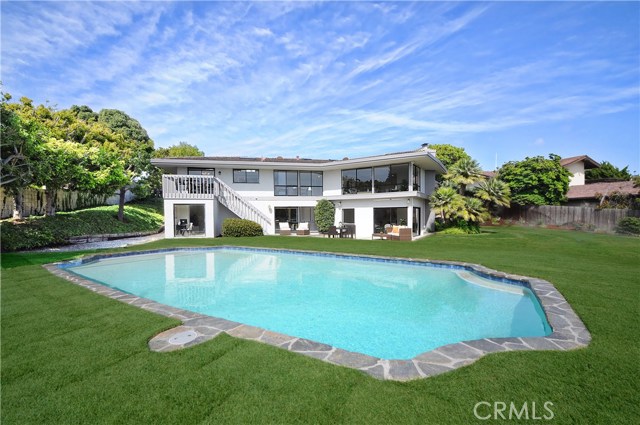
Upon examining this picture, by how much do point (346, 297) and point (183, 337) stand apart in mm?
Answer: 4393

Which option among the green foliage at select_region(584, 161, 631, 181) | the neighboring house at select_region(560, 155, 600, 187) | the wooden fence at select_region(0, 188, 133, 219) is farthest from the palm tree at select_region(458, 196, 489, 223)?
the wooden fence at select_region(0, 188, 133, 219)

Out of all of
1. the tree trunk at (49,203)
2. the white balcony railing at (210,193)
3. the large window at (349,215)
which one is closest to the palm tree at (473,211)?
the large window at (349,215)

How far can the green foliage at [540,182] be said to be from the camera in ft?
79.9

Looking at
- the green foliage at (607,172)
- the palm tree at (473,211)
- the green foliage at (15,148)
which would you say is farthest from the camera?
the green foliage at (607,172)

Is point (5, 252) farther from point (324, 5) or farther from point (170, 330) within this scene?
point (324, 5)

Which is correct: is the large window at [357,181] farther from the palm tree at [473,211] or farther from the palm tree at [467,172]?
the palm tree at [473,211]

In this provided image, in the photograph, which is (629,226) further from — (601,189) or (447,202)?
(447,202)

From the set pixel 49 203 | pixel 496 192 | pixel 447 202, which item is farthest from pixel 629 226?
pixel 49 203

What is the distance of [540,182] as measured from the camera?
974 inches

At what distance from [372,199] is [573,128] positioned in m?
17.7

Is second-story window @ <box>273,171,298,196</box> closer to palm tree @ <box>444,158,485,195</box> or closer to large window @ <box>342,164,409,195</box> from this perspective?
large window @ <box>342,164,409,195</box>

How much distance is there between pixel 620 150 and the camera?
2723 cm

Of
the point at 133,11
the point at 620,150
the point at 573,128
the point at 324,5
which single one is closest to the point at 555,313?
the point at 324,5

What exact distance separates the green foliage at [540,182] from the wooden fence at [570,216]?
985mm
